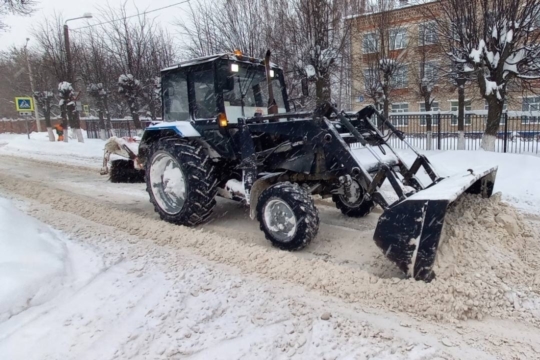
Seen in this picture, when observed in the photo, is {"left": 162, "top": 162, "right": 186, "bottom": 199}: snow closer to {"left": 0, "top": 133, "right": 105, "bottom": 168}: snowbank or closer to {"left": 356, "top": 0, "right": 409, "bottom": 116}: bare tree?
{"left": 0, "top": 133, "right": 105, "bottom": 168}: snowbank

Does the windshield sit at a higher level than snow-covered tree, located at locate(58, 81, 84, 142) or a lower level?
lower

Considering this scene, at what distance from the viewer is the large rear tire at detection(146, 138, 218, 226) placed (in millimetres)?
4762

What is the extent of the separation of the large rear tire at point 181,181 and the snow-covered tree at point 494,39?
7.40 m

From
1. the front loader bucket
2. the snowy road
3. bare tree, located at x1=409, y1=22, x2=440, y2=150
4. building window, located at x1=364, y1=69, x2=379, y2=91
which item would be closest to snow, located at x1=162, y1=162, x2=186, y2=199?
the snowy road

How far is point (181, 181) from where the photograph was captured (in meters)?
5.14

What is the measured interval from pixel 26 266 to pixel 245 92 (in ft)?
10.5

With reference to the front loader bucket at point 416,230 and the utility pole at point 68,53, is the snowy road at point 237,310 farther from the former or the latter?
the utility pole at point 68,53

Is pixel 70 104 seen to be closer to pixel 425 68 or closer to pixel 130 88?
pixel 130 88

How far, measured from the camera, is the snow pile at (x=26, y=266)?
298cm

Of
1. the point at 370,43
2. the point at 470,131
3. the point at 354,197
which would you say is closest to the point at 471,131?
the point at 470,131

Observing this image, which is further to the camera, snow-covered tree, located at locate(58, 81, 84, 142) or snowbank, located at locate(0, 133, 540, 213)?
snow-covered tree, located at locate(58, 81, 84, 142)

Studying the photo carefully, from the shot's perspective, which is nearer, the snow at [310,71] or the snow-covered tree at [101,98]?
the snow at [310,71]

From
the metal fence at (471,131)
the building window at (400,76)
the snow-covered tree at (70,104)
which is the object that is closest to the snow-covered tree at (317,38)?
the metal fence at (471,131)

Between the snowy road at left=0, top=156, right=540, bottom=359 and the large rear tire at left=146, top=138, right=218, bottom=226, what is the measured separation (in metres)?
0.33
